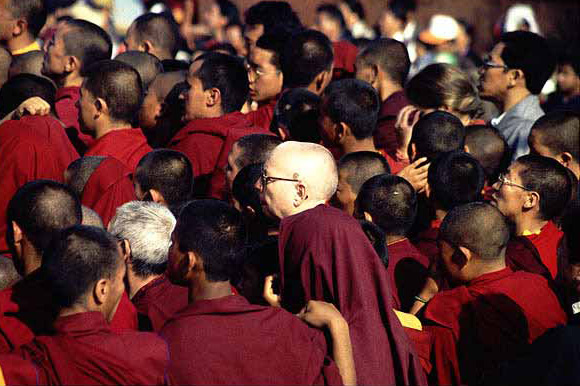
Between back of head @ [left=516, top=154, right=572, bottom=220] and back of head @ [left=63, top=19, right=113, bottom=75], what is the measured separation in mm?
2932

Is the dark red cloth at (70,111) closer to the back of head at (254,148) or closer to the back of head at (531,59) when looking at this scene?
the back of head at (254,148)

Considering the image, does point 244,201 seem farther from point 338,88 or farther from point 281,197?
point 338,88

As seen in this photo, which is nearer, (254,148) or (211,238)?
(211,238)

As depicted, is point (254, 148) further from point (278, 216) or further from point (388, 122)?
point (388, 122)

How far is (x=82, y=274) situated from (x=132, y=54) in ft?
12.3

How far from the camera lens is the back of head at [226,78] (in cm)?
656

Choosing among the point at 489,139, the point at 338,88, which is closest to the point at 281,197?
the point at 338,88

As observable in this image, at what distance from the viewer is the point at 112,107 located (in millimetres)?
6301

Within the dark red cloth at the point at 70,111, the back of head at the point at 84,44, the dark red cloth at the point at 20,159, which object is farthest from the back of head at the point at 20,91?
the dark red cloth at the point at 20,159

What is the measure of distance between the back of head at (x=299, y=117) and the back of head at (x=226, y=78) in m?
0.26

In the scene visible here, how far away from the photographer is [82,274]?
3.91m

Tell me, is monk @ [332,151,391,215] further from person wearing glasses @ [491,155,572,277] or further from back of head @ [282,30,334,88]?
back of head @ [282,30,334,88]

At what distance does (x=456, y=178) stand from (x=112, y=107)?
200cm

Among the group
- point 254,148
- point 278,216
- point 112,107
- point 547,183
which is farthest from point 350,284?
point 112,107
